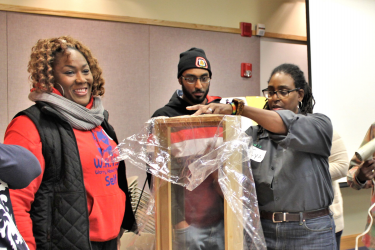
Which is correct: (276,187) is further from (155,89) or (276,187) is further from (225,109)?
(155,89)

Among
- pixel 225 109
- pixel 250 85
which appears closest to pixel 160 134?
pixel 225 109

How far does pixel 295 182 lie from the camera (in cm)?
129

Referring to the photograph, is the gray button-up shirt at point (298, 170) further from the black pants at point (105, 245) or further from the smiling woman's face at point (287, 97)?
the black pants at point (105, 245)

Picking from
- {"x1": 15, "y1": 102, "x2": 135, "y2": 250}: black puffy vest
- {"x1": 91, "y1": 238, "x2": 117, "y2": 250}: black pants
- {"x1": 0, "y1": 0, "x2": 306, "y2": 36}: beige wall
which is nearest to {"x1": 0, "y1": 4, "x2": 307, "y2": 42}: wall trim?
{"x1": 0, "y1": 0, "x2": 306, "y2": 36}: beige wall

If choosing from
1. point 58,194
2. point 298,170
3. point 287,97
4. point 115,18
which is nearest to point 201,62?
point 287,97

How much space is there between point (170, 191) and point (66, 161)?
40 cm

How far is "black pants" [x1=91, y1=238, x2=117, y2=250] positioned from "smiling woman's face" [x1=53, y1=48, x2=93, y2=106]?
0.58 m

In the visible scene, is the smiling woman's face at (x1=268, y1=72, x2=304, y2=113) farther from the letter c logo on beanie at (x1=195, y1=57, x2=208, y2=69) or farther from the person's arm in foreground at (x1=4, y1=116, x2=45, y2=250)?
the person's arm in foreground at (x1=4, y1=116, x2=45, y2=250)

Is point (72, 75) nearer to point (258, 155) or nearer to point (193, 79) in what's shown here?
point (193, 79)

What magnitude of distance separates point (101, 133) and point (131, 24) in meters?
2.28

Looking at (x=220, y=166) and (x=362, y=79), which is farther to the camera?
(x=362, y=79)

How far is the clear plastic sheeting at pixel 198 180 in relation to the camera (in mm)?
997

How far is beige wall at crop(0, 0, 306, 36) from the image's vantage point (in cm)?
314

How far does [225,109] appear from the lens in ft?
3.57
